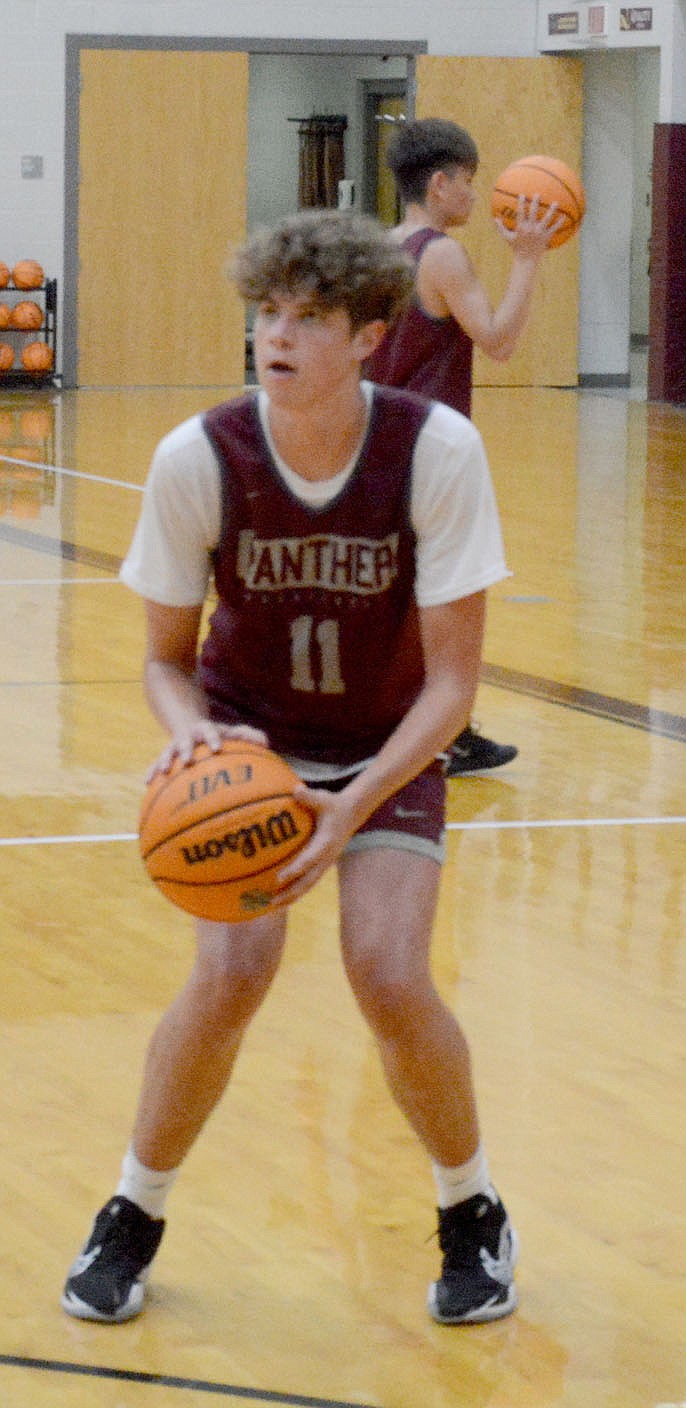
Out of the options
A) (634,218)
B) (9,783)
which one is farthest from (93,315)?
(9,783)

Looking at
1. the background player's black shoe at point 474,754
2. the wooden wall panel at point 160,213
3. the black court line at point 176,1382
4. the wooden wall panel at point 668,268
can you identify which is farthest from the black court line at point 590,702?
the wooden wall panel at point 160,213

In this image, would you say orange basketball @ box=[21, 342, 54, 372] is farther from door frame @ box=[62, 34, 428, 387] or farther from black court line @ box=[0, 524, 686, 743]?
black court line @ box=[0, 524, 686, 743]

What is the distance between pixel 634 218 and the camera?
23.9m

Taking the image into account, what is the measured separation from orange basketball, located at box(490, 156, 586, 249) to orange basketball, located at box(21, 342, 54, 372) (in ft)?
35.9

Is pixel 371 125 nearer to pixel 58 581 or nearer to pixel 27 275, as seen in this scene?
pixel 27 275

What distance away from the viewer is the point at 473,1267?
2844mm

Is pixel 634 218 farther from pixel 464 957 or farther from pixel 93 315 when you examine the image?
pixel 464 957

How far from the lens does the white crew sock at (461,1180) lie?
284cm

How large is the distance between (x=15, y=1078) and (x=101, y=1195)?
1.62 ft

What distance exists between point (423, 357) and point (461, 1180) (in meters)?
3.12

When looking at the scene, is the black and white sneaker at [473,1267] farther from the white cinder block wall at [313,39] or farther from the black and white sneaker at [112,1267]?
the white cinder block wall at [313,39]

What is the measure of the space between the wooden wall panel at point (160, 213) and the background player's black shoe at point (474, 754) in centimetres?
1308

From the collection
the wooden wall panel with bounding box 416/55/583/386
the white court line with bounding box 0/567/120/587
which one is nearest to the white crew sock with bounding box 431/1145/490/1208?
A: the white court line with bounding box 0/567/120/587

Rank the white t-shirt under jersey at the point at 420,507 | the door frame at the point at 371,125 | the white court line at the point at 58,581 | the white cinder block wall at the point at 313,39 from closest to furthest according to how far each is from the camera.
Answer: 1. the white t-shirt under jersey at the point at 420,507
2. the white court line at the point at 58,581
3. the white cinder block wall at the point at 313,39
4. the door frame at the point at 371,125
